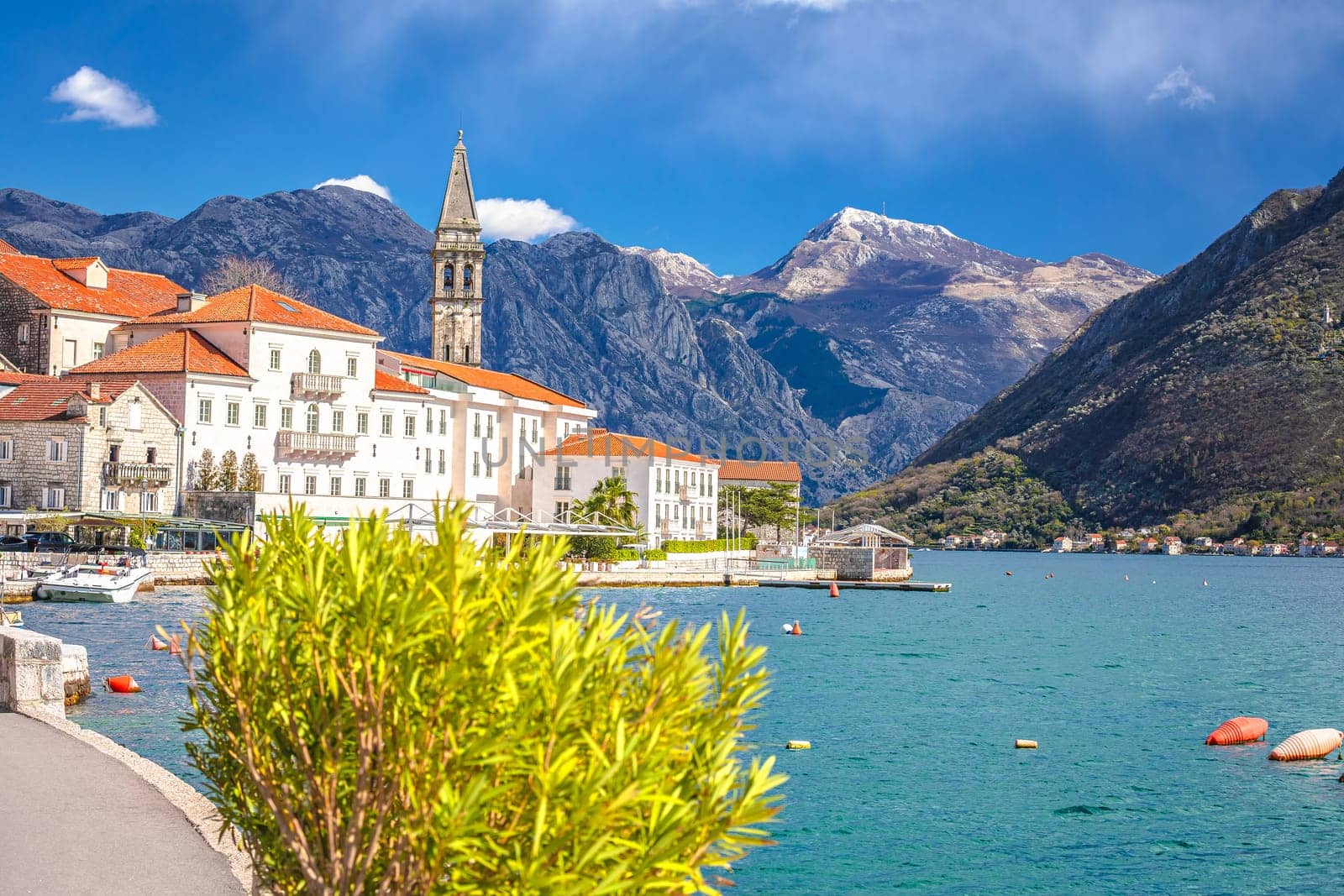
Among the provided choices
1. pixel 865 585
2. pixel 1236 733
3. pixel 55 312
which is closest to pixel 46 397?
pixel 55 312

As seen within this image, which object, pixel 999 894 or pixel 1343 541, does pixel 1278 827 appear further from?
pixel 1343 541

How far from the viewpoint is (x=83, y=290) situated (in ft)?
237

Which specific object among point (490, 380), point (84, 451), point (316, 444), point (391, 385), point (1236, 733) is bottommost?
point (1236, 733)

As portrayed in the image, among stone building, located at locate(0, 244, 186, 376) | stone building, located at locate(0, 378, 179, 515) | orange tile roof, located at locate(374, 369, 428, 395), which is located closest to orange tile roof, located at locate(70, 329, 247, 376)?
stone building, located at locate(0, 378, 179, 515)

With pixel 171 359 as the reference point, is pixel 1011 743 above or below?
below

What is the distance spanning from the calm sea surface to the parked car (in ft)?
20.9

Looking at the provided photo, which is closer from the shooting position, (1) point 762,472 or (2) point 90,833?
(2) point 90,833

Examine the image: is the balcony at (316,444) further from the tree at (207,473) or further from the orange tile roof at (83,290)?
the orange tile roof at (83,290)

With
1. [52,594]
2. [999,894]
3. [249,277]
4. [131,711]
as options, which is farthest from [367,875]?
[249,277]

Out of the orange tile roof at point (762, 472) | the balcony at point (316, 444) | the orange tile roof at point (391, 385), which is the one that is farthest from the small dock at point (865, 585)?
the orange tile roof at point (762, 472)

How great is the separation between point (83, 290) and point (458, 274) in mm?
36974

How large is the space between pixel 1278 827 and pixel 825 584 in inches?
2505

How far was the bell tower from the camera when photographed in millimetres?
104938

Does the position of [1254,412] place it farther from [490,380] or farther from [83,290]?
[83,290]
